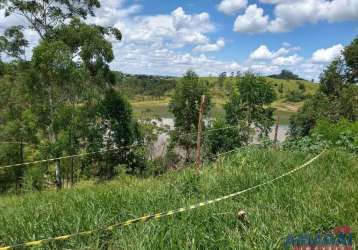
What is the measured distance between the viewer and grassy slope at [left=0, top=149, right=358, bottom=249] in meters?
3.61

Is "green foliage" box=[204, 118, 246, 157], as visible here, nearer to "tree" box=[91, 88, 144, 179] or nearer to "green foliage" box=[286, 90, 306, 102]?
"tree" box=[91, 88, 144, 179]

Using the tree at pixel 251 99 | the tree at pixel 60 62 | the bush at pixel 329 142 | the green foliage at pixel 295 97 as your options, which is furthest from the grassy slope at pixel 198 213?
the green foliage at pixel 295 97

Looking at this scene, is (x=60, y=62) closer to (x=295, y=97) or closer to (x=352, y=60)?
(x=352, y=60)

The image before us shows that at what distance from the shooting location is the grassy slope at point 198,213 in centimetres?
361

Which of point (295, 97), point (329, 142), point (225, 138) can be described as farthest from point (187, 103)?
point (295, 97)

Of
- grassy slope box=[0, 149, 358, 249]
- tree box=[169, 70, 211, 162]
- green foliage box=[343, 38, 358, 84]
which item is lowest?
tree box=[169, 70, 211, 162]

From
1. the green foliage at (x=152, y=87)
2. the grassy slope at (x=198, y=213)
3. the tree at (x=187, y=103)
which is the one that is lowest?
the green foliage at (x=152, y=87)

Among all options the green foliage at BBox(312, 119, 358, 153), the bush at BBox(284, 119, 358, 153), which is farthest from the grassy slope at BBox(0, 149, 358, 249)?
the green foliage at BBox(312, 119, 358, 153)

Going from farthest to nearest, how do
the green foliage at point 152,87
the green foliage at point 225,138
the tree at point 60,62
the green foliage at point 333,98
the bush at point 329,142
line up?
the green foliage at point 152,87 → the green foliage at point 333,98 → the tree at point 60,62 → the green foliage at point 225,138 → the bush at point 329,142

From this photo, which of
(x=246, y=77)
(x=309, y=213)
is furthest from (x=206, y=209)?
(x=246, y=77)

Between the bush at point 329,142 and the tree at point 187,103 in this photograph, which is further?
the tree at point 187,103

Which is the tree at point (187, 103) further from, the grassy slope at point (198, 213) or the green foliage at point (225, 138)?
the grassy slope at point (198, 213)

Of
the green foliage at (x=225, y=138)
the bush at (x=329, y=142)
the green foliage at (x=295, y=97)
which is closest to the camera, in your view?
the bush at (x=329, y=142)

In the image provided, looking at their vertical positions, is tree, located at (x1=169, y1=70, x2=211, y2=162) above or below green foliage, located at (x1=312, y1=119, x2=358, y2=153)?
below
